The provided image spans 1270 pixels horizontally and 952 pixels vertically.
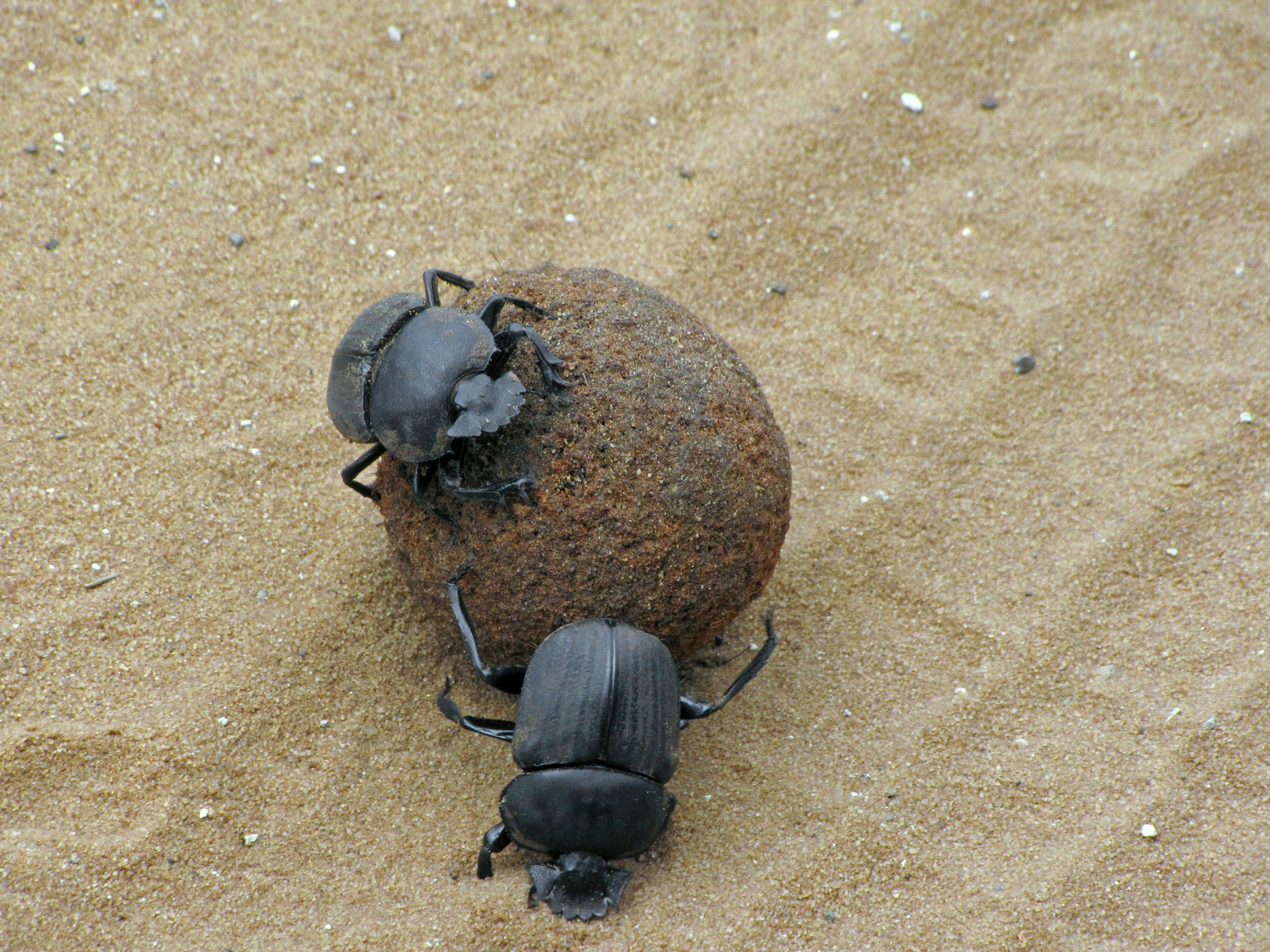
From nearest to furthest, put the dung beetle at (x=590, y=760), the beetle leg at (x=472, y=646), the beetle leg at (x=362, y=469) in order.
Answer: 1. the dung beetle at (x=590, y=760)
2. the beetle leg at (x=472, y=646)
3. the beetle leg at (x=362, y=469)

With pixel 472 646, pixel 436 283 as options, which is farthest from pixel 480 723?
pixel 436 283

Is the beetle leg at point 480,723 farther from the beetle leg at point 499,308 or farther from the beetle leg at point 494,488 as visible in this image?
the beetle leg at point 499,308

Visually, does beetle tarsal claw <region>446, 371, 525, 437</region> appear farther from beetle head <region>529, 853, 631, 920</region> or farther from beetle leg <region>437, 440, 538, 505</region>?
beetle head <region>529, 853, 631, 920</region>

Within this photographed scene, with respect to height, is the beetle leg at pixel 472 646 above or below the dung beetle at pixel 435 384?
below

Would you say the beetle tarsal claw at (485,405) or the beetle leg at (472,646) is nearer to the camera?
the beetle tarsal claw at (485,405)

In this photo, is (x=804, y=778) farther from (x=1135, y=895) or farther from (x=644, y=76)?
(x=644, y=76)

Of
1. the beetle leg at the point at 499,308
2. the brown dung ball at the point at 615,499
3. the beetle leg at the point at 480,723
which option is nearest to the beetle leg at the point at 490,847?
the beetle leg at the point at 480,723

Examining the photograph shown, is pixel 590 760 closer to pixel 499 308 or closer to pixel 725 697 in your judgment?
pixel 725 697
